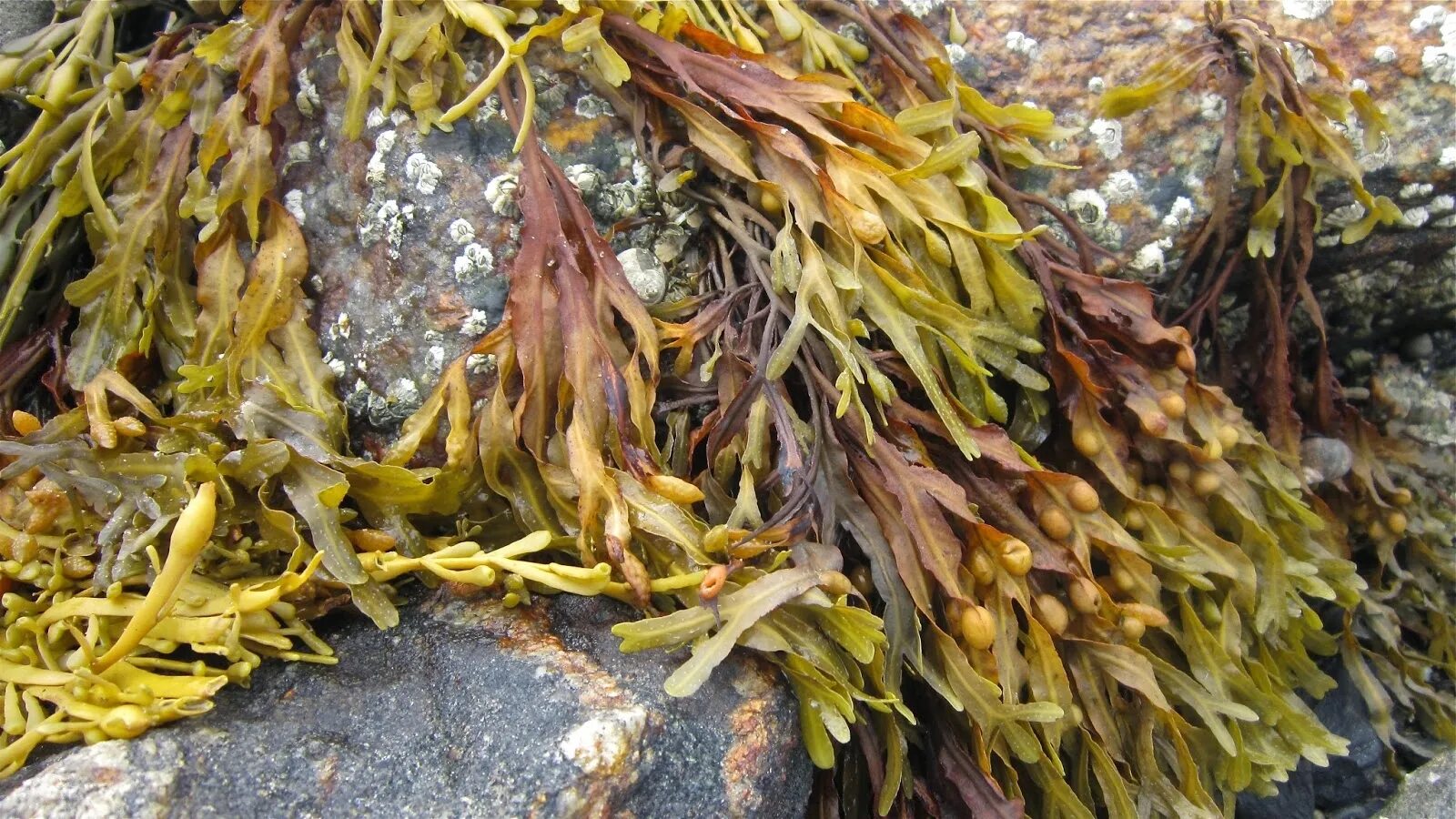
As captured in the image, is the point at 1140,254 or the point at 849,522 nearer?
the point at 849,522

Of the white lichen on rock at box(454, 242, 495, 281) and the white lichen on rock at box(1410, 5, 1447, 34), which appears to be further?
the white lichen on rock at box(1410, 5, 1447, 34)

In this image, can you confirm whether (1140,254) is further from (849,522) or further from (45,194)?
(45,194)

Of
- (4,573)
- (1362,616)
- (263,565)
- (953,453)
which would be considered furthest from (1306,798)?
(4,573)

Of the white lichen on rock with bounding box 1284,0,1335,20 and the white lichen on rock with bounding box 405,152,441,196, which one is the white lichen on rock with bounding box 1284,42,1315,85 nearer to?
the white lichen on rock with bounding box 1284,0,1335,20

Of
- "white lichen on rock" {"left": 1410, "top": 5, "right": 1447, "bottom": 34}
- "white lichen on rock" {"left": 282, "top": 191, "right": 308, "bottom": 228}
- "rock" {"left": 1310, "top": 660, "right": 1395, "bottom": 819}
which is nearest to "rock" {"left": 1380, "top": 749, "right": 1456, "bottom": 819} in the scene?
"rock" {"left": 1310, "top": 660, "right": 1395, "bottom": 819}

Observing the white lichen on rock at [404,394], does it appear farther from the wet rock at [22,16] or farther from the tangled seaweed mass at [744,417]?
the wet rock at [22,16]

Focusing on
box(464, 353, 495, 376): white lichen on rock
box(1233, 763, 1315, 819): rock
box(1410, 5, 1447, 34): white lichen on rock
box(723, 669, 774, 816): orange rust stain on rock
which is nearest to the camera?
box(723, 669, 774, 816): orange rust stain on rock

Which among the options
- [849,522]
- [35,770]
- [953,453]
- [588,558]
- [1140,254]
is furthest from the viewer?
[1140,254]

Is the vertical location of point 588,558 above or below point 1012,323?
below
